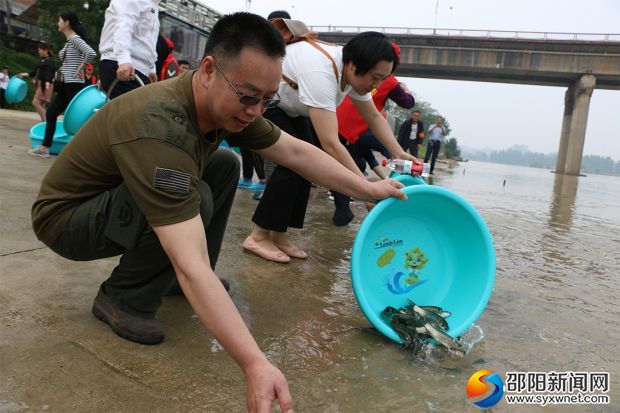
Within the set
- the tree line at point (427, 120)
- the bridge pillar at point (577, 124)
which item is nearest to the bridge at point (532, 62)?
the bridge pillar at point (577, 124)

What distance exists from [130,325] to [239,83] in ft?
3.16

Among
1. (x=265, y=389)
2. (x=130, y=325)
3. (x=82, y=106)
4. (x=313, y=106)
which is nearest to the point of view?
(x=265, y=389)

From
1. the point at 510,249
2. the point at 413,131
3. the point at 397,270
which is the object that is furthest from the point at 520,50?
the point at 397,270

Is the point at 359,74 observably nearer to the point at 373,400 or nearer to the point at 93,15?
the point at 373,400

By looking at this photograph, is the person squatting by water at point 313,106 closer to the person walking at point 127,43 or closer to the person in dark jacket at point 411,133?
the person walking at point 127,43

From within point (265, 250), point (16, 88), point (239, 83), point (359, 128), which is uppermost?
point (16, 88)

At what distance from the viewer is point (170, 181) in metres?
1.35

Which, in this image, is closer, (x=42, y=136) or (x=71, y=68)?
(x=71, y=68)

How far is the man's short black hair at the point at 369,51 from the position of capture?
271 centimetres

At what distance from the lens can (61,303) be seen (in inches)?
77.9

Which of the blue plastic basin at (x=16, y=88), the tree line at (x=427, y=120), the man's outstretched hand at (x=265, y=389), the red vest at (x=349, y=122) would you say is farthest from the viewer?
the tree line at (x=427, y=120)

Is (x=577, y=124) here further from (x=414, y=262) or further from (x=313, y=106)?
(x=414, y=262)

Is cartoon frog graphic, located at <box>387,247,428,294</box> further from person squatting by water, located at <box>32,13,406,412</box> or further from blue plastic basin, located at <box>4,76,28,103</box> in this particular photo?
blue plastic basin, located at <box>4,76,28,103</box>

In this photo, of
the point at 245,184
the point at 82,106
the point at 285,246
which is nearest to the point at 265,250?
the point at 285,246
